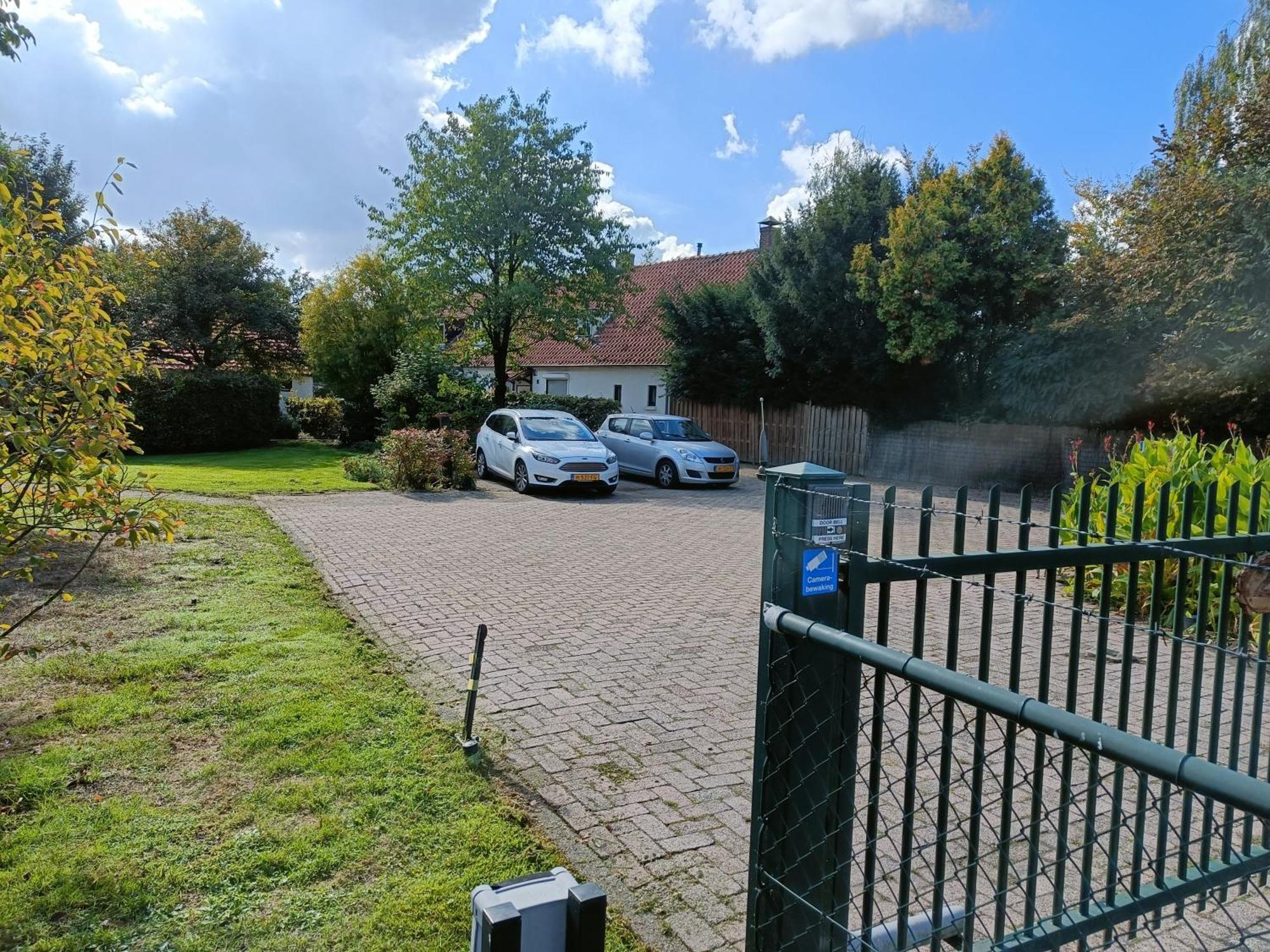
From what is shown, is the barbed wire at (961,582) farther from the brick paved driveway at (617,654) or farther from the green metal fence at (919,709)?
the brick paved driveway at (617,654)

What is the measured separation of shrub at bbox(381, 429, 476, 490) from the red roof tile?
13.4 m

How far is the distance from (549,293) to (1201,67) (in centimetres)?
2029

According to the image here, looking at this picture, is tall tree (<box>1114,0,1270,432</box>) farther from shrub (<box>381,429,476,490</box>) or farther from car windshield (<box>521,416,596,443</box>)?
shrub (<box>381,429,476,490</box>)

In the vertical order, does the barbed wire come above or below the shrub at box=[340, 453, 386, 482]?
above

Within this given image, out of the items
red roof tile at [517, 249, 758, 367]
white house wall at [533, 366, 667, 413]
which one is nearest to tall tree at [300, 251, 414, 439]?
red roof tile at [517, 249, 758, 367]

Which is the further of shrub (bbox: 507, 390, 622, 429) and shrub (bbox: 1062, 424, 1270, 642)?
shrub (bbox: 507, 390, 622, 429)

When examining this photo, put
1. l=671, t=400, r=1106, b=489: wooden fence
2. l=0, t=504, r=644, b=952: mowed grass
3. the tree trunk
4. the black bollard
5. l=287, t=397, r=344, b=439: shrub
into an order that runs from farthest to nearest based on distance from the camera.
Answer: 1. l=287, t=397, r=344, b=439: shrub
2. the tree trunk
3. l=671, t=400, r=1106, b=489: wooden fence
4. the black bollard
5. l=0, t=504, r=644, b=952: mowed grass

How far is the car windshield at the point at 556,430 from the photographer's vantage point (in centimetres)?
1747

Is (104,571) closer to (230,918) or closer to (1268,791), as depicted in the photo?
(230,918)

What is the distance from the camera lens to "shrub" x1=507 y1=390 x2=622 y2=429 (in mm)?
25141

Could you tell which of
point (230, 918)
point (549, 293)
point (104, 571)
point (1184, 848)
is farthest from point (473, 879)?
point (549, 293)

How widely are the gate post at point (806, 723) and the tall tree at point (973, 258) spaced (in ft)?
64.5

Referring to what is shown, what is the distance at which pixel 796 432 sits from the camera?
2477 centimetres

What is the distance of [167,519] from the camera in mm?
3760
